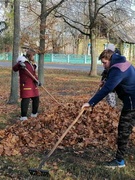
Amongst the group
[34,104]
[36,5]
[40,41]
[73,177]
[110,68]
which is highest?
[36,5]

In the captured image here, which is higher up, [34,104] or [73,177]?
[34,104]

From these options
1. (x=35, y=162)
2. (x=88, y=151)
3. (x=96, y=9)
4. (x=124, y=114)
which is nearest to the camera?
(x=124, y=114)

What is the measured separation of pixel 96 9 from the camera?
21375 mm

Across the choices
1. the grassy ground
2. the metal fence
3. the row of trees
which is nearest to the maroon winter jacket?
the grassy ground

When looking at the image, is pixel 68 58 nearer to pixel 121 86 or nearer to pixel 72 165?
pixel 72 165

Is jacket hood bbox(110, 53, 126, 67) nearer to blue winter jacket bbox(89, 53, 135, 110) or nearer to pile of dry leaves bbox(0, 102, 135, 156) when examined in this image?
blue winter jacket bbox(89, 53, 135, 110)

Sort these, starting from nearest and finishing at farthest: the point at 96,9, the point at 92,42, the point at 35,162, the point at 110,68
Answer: the point at 110,68, the point at 35,162, the point at 96,9, the point at 92,42

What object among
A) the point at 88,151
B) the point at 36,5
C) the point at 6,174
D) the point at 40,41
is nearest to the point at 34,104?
the point at 88,151

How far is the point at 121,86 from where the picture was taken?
4215 mm

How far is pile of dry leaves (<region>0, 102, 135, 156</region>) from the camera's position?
5.45m

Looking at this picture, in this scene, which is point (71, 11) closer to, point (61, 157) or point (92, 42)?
point (92, 42)

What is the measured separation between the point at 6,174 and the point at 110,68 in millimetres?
1973

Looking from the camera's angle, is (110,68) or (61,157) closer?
(110,68)

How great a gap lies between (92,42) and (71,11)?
9.30ft
